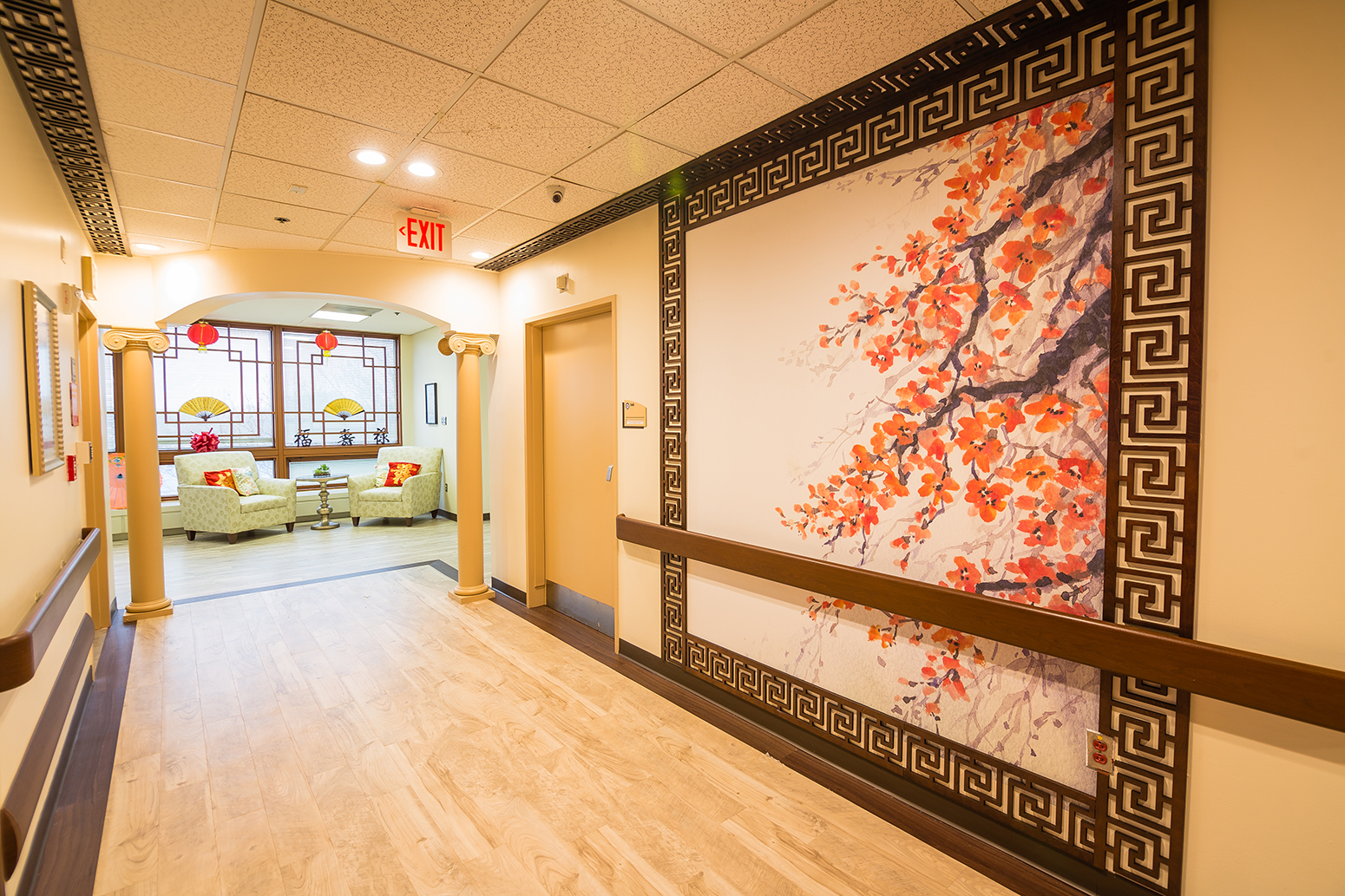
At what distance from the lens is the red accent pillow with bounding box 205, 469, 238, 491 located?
7074 millimetres

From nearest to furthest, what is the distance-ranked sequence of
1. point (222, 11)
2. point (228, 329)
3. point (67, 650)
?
point (222, 11) → point (67, 650) → point (228, 329)

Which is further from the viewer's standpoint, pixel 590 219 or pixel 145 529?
pixel 145 529

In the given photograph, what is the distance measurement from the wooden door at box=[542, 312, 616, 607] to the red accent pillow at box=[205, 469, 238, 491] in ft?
16.2

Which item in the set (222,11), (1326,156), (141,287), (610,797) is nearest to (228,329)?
(141,287)

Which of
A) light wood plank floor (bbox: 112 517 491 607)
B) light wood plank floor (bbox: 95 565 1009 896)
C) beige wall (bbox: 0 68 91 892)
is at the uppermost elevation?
beige wall (bbox: 0 68 91 892)

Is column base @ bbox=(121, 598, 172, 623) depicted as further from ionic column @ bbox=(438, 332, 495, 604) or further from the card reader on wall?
the card reader on wall

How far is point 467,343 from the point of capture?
4797 millimetres

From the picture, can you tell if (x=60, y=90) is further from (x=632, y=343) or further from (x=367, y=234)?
(x=632, y=343)

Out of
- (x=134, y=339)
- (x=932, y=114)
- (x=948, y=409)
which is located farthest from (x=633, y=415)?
(x=134, y=339)

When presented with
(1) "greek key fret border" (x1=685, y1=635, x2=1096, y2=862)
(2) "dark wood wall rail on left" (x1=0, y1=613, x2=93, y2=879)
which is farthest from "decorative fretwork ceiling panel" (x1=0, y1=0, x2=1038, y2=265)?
(1) "greek key fret border" (x1=685, y1=635, x2=1096, y2=862)

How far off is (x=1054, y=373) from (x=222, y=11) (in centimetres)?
274

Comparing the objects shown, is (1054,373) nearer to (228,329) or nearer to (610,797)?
(610,797)

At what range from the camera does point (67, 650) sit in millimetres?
2715

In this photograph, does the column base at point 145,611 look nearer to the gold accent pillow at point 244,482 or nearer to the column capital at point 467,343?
the column capital at point 467,343
